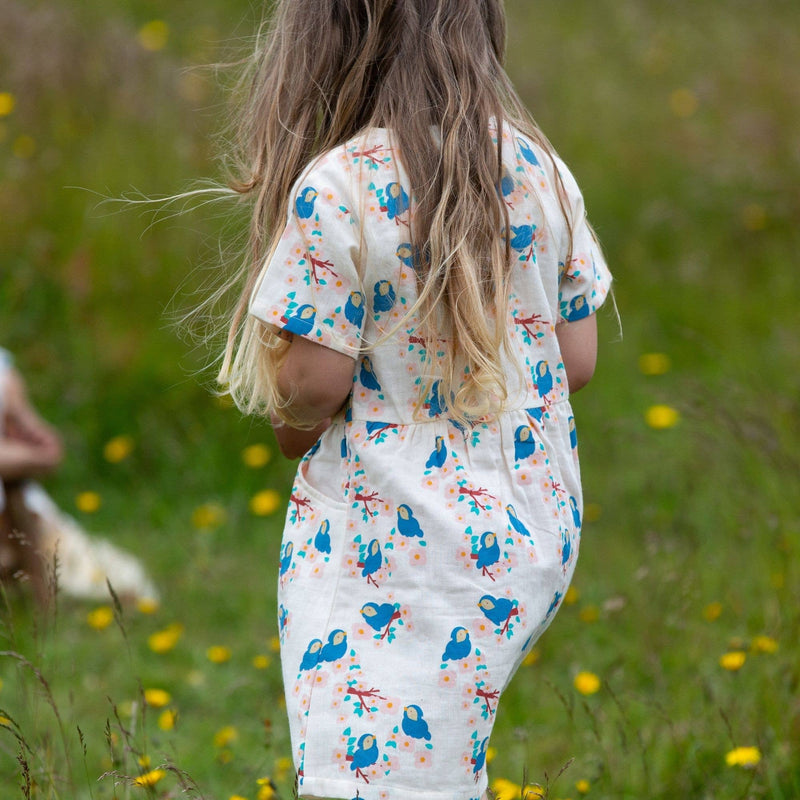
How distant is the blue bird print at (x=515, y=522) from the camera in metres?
1.52

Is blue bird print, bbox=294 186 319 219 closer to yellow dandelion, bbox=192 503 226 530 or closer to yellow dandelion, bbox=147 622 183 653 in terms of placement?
yellow dandelion, bbox=147 622 183 653

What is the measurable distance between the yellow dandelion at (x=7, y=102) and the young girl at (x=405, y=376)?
346 centimetres

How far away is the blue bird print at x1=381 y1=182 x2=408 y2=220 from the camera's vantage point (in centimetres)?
148

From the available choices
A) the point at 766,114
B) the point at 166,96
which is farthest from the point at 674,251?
the point at 166,96

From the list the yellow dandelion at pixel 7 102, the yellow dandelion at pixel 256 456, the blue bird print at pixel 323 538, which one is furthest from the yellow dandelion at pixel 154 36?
the blue bird print at pixel 323 538

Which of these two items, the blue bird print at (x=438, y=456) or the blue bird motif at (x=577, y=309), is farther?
the blue bird motif at (x=577, y=309)

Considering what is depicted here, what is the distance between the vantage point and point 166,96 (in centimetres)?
518

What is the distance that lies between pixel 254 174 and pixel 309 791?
87 cm

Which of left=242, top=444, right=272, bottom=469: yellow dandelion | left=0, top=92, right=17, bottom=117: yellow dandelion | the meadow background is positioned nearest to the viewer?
the meadow background

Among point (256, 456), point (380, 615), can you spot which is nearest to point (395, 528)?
point (380, 615)

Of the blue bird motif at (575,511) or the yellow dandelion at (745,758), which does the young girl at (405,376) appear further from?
the yellow dandelion at (745,758)

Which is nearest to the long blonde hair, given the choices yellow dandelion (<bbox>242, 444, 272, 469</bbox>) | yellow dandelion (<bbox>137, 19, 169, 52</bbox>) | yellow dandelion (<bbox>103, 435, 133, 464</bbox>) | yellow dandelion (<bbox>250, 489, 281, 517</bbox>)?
yellow dandelion (<bbox>250, 489, 281, 517</bbox>)

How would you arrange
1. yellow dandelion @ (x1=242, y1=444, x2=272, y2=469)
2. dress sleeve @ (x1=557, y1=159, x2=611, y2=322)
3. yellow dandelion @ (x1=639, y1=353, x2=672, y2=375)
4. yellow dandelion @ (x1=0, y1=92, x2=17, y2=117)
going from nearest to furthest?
dress sleeve @ (x1=557, y1=159, x2=611, y2=322), yellow dandelion @ (x1=242, y1=444, x2=272, y2=469), yellow dandelion @ (x1=639, y1=353, x2=672, y2=375), yellow dandelion @ (x1=0, y1=92, x2=17, y2=117)

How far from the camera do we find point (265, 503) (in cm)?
363
